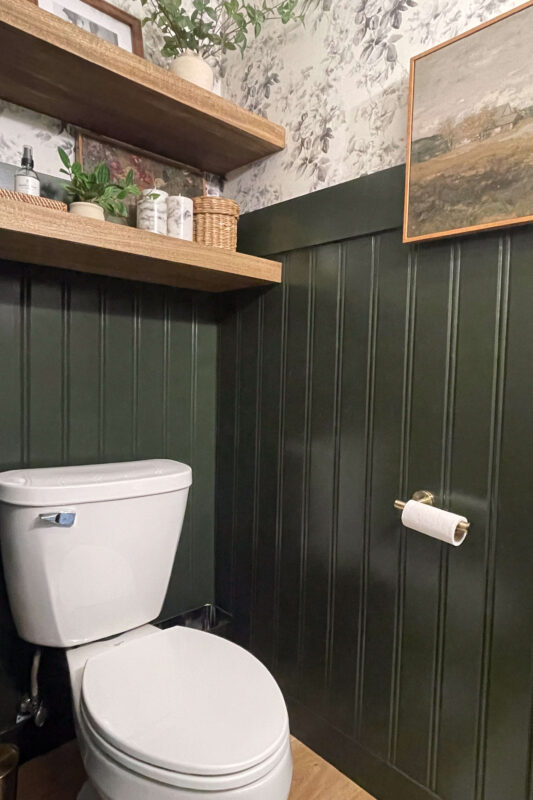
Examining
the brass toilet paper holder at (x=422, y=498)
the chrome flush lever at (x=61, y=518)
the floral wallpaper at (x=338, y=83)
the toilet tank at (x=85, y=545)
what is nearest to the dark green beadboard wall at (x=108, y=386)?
the toilet tank at (x=85, y=545)

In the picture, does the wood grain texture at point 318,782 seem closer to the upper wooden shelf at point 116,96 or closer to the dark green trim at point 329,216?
the dark green trim at point 329,216

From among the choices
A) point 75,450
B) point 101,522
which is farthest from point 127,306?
point 101,522

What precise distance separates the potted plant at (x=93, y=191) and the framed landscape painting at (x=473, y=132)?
0.68 metres

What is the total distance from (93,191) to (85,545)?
0.85 metres

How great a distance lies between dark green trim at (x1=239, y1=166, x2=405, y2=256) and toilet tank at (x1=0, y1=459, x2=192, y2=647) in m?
0.73

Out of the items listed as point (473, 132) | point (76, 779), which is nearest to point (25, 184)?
point (473, 132)

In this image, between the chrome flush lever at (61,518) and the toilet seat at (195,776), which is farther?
the chrome flush lever at (61,518)

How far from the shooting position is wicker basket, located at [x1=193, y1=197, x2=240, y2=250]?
4.44ft

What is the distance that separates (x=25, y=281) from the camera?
4.03 feet

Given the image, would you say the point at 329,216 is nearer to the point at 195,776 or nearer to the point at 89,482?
the point at 89,482

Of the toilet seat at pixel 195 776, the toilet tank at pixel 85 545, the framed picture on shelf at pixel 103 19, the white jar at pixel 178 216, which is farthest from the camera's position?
the white jar at pixel 178 216

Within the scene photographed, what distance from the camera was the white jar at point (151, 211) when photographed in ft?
4.12

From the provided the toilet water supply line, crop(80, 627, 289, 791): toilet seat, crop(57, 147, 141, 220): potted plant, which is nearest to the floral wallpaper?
crop(57, 147, 141, 220): potted plant

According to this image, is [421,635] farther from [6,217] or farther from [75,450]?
[6,217]
